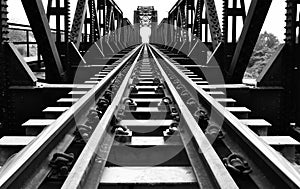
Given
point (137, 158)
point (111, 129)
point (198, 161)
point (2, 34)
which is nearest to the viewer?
point (198, 161)

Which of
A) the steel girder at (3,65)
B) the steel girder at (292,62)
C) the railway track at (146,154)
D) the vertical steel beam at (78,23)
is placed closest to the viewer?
the railway track at (146,154)

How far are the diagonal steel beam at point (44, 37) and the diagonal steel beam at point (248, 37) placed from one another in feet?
8.40

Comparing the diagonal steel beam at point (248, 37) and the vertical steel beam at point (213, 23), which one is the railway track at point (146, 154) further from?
the vertical steel beam at point (213, 23)

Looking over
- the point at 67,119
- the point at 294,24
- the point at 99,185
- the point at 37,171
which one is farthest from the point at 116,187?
the point at 294,24

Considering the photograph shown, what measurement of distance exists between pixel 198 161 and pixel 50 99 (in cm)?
298

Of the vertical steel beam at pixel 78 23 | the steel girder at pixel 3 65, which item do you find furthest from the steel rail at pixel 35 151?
the vertical steel beam at pixel 78 23

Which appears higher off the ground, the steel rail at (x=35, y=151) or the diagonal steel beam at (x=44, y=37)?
the diagonal steel beam at (x=44, y=37)

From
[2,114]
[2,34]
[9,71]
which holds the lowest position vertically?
[2,114]

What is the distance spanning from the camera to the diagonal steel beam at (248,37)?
5.01 meters

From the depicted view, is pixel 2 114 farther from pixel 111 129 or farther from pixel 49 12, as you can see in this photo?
pixel 49 12

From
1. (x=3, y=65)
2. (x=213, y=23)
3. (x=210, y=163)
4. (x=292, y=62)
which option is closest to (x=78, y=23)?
(x=213, y=23)

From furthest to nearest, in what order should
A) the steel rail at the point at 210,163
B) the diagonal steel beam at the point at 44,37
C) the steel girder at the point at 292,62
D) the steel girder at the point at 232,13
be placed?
the steel girder at the point at 232,13 < the diagonal steel beam at the point at 44,37 < the steel girder at the point at 292,62 < the steel rail at the point at 210,163

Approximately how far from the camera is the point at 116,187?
7.16ft

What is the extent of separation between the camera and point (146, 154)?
110 inches
